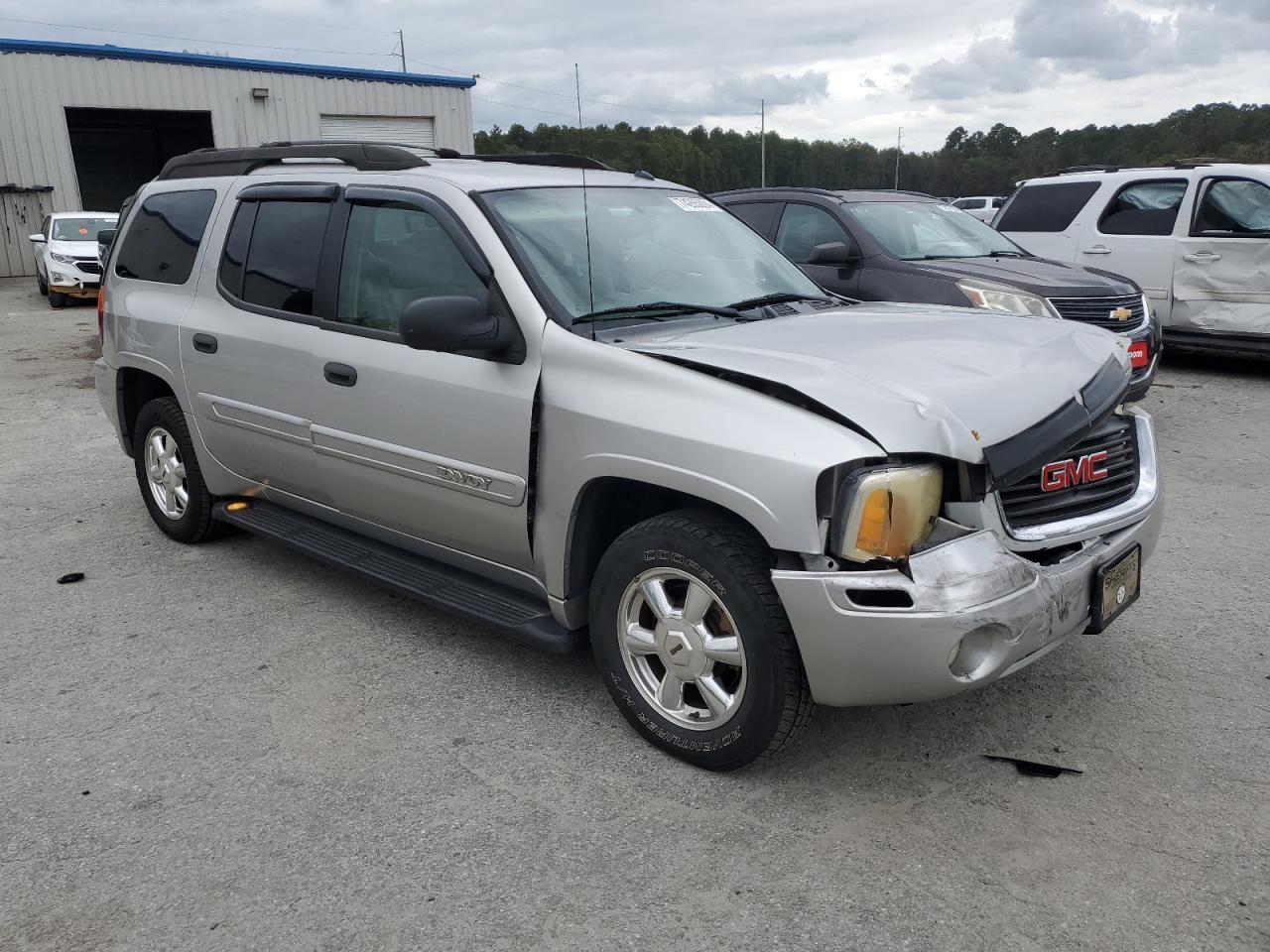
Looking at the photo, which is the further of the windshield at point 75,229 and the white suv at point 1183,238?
the windshield at point 75,229

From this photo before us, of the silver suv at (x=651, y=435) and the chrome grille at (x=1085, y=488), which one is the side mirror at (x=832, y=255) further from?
the chrome grille at (x=1085, y=488)

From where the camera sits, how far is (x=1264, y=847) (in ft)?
8.78

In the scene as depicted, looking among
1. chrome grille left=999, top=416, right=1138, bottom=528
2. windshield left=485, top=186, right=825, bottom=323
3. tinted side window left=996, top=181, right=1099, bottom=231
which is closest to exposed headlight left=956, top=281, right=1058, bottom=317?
windshield left=485, top=186, right=825, bottom=323

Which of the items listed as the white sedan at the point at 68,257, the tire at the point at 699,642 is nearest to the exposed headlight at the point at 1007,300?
the tire at the point at 699,642

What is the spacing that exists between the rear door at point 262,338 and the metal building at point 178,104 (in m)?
22.6

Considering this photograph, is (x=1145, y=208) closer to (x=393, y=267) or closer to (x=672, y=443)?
(x=393, y=267)

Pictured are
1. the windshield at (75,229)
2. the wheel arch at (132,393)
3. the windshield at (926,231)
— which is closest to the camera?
the wheel arch at (132,393)

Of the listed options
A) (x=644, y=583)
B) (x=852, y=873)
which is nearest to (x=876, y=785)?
(x=852, y=873)

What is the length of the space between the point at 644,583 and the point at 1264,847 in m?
1.78

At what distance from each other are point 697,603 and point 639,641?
277 millimetres

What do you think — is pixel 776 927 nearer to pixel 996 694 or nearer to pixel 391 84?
pixel 996 694

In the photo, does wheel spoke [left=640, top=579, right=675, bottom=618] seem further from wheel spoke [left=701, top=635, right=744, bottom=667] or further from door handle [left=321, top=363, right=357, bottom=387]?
door handle [left=321, top=363, right=357, bottom=387]

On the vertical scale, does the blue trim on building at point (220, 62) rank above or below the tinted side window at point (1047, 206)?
above

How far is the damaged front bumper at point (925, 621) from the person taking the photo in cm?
264
